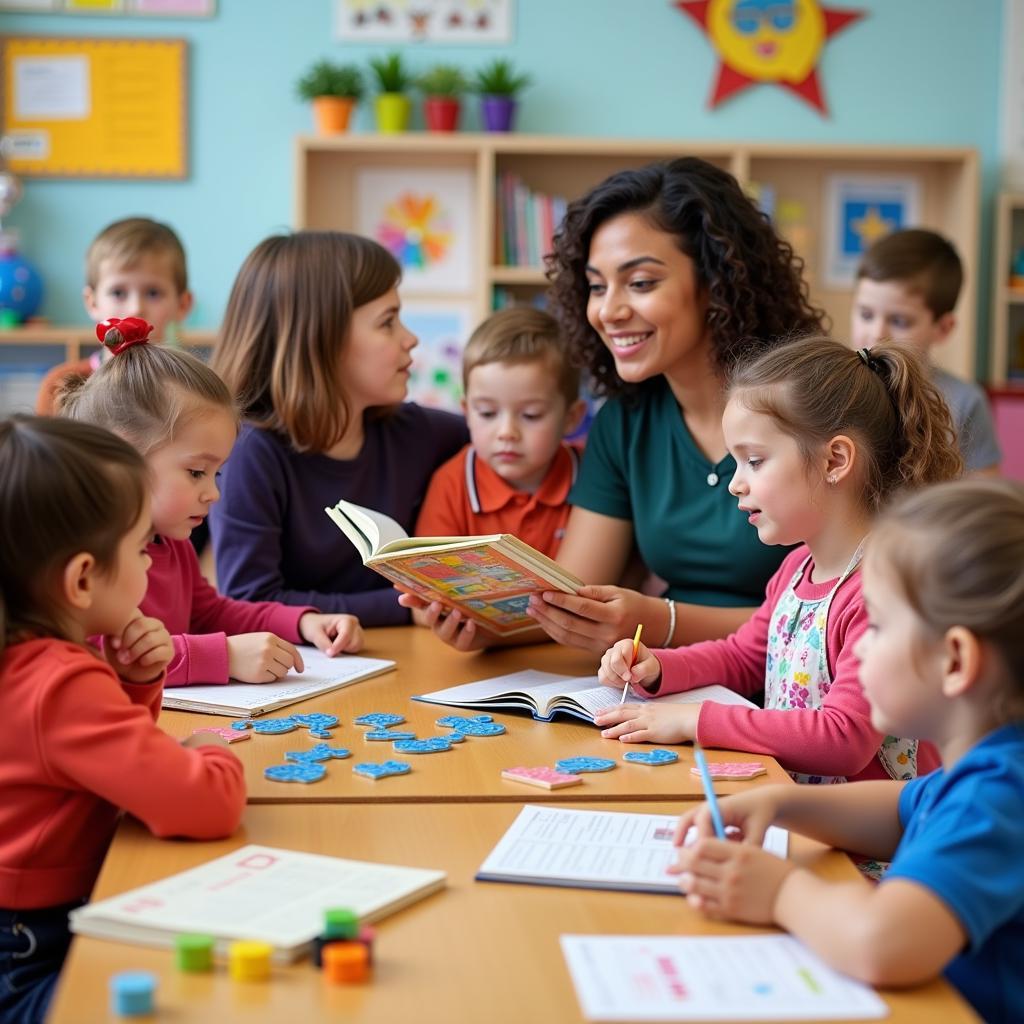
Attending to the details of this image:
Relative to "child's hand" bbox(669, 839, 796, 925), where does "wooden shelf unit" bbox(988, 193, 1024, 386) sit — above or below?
above

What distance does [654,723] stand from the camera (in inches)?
60.0

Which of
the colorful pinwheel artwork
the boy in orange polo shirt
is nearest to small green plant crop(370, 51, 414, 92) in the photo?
the colorful pinwheel artwork

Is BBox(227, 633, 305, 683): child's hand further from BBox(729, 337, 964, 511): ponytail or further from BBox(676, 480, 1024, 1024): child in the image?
BBox(676, 480, 1024, 1024): child

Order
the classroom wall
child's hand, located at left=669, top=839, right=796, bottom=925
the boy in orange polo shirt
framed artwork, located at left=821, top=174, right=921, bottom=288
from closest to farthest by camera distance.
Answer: child's hand, located at left=669, top=839, right=796, bottom=925 < the boy in orange polo shirt < the classroom wall < framed artwork, located at left=821, top=174, right=921, bottom=288

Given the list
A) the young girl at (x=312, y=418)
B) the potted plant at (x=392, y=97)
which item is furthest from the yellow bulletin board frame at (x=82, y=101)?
the young girl at (x=312, y=418)

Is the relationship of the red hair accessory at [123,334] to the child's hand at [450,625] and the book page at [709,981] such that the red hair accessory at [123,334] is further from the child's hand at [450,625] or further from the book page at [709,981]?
the book page at [709,981]

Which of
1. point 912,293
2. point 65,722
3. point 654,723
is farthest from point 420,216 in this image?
point 65,722

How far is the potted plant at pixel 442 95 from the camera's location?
4824mm

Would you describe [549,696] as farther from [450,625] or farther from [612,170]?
[612,170]

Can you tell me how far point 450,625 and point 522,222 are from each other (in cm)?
320

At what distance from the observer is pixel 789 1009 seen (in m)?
0.88

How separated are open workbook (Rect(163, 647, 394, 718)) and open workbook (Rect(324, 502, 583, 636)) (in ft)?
0.46

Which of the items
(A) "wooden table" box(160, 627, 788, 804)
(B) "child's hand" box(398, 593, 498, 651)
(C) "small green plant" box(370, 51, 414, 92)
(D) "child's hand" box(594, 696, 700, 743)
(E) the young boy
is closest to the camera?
(A) "wooden table" box(160, 627, 788, 804)

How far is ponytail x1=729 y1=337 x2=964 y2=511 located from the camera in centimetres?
167
